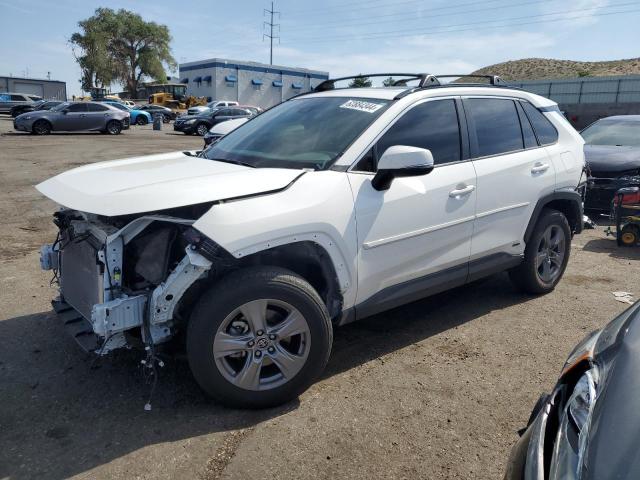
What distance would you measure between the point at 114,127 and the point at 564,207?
79.9 feet

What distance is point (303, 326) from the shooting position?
9.82 ft

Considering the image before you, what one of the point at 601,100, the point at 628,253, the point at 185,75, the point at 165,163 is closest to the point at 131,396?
the point at 165,163

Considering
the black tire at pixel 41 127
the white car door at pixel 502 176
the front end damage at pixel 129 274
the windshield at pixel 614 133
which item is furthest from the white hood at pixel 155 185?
the black tire at pixel 41 127

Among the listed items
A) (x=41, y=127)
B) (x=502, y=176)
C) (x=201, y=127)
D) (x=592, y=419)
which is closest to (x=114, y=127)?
(x=41, y=127)

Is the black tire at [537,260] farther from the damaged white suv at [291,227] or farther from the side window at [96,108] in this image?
the side window at [96,108]

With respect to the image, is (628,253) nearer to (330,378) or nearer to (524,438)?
(330,378)

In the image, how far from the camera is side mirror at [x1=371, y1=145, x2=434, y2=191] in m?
3.13

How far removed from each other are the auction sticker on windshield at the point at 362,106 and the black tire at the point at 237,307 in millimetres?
1373

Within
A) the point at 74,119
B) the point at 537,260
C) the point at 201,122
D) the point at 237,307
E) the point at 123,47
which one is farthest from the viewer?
the point at 123,47

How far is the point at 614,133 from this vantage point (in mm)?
9422

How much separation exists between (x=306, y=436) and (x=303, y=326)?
0.58m

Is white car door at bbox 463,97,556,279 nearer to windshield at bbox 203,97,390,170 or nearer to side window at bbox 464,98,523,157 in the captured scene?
side window at bbox 464,98,523,157

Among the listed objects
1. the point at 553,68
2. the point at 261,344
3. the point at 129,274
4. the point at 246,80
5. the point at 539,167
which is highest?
the point at 553,68

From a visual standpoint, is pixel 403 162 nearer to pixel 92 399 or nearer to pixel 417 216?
pixel 417 216
